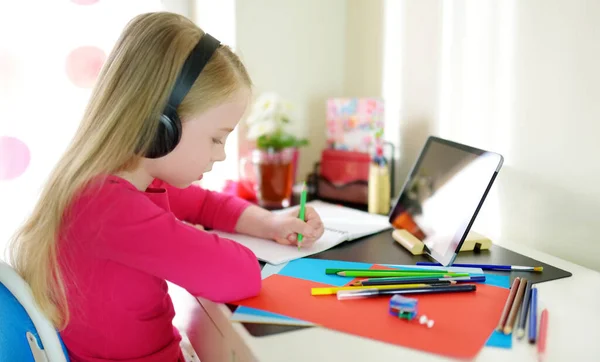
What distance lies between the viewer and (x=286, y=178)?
51.3 inches

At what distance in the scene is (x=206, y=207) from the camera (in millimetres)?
1062

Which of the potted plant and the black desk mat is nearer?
the black desk mat

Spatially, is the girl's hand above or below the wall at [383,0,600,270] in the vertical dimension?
below

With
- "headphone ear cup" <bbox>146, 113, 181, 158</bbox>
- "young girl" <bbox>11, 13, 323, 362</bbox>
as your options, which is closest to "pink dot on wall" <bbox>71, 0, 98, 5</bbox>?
"young girl" <bbox>11, 13, 323, 362</bbox>

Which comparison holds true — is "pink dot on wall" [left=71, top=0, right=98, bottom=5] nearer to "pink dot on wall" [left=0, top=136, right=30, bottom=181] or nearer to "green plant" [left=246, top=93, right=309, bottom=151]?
"pink dot on wall" [left=0, top=136, right=30, bottom=181]

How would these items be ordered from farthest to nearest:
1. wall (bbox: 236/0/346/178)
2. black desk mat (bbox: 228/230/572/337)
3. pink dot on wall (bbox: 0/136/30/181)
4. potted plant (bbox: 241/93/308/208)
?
wall (bbox: 236/0/346/178), potted plant (bbox: 241/93/308/208), pink dot on wall (bbox: 0/136/30/181), black desk mat (bbox: 228/230/572/337)

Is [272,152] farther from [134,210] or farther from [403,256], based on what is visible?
[134,210]

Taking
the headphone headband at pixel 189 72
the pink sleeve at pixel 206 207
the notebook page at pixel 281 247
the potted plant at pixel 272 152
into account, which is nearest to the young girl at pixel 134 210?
the headphone headband at pixel 189 72

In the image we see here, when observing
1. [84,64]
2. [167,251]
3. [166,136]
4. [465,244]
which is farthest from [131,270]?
[84,64]

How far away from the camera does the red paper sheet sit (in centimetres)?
61

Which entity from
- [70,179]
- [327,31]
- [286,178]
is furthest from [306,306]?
[327,31]

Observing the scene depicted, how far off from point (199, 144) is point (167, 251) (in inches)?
6.6

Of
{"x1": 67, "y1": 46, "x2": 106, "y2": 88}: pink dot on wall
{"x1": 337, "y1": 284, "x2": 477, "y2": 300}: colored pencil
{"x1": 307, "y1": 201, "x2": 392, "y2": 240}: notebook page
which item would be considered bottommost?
{"x1": 307, "y1": 201, "x2": 392, "y2": 240}: notebook page

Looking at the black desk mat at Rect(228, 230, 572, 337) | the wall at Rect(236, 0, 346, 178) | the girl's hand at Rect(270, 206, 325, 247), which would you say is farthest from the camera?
Answer: the wall at Rect(236, 0, 346, 178)
